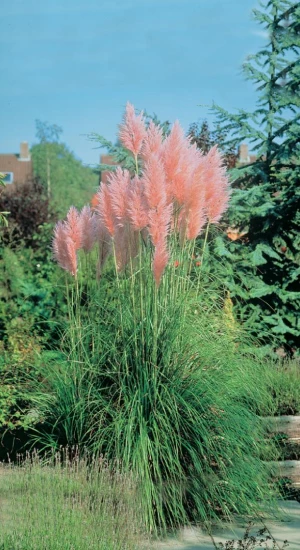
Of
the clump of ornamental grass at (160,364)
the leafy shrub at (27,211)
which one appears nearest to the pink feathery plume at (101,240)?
the clump of ornamental grass at (160,364)

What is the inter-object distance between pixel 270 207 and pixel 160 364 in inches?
171

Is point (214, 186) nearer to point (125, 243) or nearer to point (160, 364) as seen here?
point (125, 243)

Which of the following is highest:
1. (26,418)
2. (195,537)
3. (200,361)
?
(200,361)

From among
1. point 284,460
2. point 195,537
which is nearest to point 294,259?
point 284,460

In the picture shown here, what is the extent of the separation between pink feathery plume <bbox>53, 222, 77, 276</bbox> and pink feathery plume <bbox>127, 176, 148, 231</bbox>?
0.57 metres

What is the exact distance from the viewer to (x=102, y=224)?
20.8 ft

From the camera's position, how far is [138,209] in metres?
5.86

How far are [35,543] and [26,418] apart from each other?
9.42 ft

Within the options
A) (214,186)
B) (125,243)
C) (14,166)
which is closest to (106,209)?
(125,243)

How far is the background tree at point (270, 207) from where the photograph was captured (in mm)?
9680

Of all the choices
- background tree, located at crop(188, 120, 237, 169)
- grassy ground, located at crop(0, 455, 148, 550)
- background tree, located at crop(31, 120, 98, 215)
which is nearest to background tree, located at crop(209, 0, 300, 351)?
background tree, located at crop(188, 120, 237, 169)

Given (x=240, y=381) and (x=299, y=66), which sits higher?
(x=299, y=66)

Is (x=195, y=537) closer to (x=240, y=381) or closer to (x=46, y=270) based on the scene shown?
(x=240, y=381)

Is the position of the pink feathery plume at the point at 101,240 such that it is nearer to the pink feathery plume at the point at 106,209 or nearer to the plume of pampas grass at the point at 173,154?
the pink feathery plume at the point at 106,209
